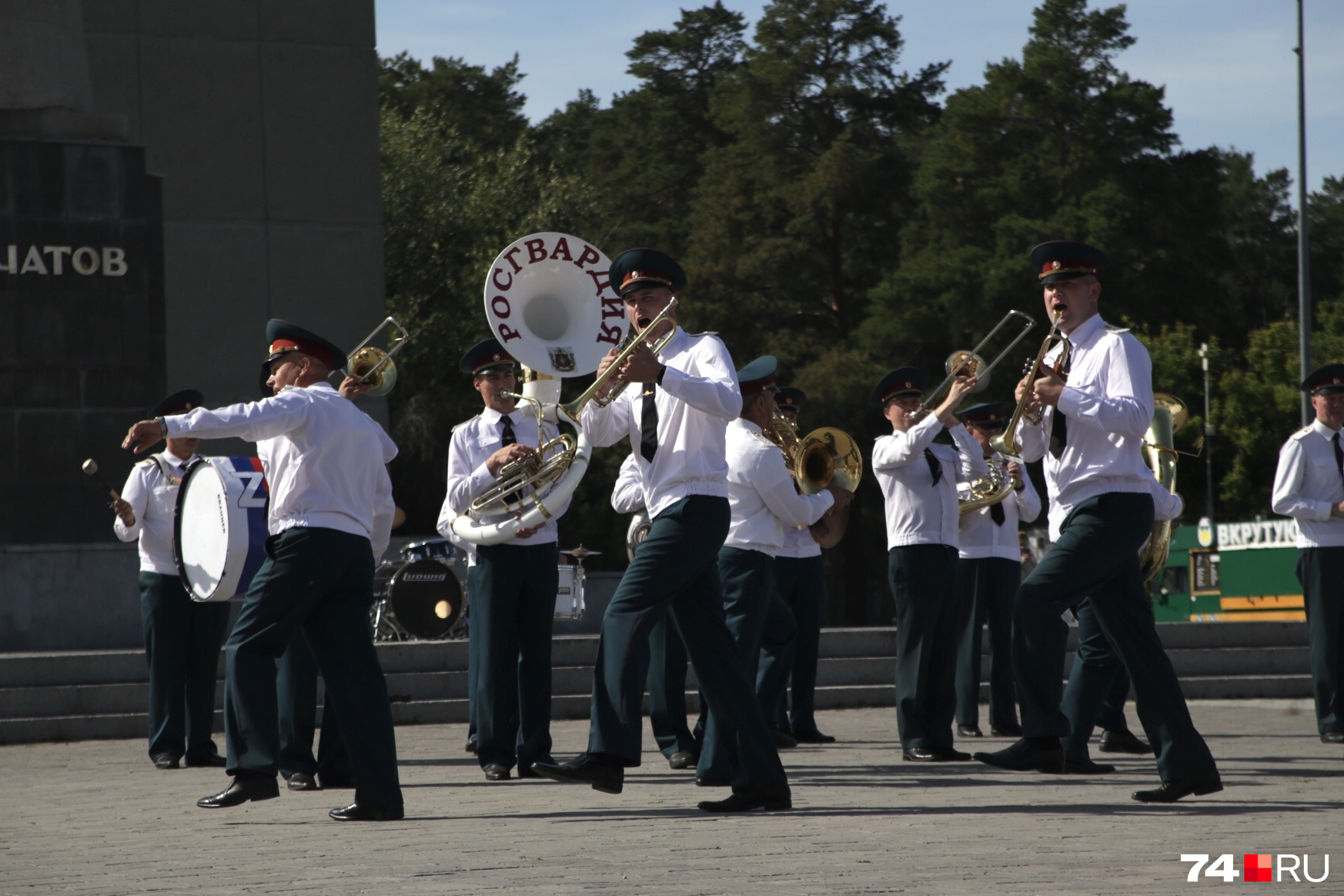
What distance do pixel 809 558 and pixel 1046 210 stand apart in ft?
106

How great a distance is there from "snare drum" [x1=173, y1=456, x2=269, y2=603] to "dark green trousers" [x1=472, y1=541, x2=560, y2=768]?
1.12 metres

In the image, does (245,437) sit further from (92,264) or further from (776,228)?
(776,228)

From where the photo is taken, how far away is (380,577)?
54.6 feet

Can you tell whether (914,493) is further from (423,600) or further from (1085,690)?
(423,600)

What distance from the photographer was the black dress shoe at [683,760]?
31.1 feet

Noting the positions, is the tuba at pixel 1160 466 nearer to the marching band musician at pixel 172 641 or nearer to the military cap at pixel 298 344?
the military cap at pixel 298 344

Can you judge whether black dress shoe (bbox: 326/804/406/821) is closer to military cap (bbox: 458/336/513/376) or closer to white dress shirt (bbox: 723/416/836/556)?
white dress shirt (bbox: 723/416/836/556)

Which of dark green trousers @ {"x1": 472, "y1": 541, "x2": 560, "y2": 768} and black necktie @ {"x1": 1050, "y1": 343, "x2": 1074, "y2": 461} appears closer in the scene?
black necktie @ {"x1": 1050, "y1": 343, "x2": 1074, "y2": 461}

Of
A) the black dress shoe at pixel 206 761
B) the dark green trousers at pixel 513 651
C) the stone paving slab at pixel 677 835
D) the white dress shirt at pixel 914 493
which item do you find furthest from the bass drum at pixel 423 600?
the dark green trousers at pixel 513 651

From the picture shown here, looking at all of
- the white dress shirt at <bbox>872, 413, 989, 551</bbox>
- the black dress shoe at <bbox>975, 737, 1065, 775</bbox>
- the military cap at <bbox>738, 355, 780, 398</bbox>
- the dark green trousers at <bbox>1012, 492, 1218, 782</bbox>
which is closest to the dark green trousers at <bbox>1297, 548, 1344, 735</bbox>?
the white dress shirt at <bbox>872, 413, 989, 551</bbox>

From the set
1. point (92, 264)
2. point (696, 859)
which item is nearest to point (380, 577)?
point (92, 264)

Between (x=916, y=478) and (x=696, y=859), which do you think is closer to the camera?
(x=696, y=859)

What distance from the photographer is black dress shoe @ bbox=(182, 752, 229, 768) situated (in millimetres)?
10227

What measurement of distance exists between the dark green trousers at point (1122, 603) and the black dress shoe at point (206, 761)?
4997 mm
